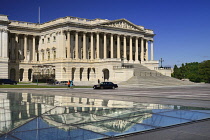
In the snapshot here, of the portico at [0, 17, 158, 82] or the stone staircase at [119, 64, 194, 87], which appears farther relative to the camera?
the portico at [0, 17, 158, 82]

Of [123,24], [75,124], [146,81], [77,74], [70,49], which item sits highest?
[123,24]

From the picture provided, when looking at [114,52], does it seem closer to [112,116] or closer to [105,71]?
[105,71]

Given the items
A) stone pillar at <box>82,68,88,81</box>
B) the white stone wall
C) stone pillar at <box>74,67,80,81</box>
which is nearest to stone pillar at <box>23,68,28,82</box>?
the white stone wall

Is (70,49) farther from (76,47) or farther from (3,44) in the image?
(3,44)

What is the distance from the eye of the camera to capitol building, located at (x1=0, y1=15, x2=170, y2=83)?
8125 centimetres

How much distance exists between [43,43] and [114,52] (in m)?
25.3

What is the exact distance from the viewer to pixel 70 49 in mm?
85500

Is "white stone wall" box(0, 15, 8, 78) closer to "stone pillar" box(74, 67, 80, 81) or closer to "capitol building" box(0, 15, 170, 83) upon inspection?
"capitol building" box(0, 15, 170, 83)

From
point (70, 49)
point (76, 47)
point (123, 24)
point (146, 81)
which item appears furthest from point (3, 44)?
point (146, 81)

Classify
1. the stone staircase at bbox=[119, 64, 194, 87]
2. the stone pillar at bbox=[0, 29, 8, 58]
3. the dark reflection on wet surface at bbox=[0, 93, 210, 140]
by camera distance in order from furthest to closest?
the stone pillar at bbox=[0, 29, 8, 58] < the stone staircase at bbox=[119, 64, 194, 87] < the dark reflection on wet surface at bbox=[0, 93, 210, 140]

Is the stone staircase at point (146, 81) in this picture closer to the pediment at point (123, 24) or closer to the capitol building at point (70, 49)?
the capitol building at point (70, 49)

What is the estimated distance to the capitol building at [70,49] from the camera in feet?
267

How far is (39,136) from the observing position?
8.14m

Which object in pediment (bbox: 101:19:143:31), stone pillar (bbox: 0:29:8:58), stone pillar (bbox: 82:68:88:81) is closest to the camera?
stone pillar (bbox: 0:29:8:58)
